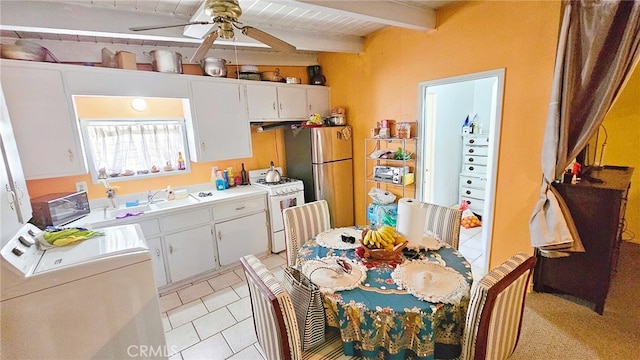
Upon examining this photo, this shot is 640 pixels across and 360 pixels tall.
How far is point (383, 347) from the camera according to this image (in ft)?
4.29

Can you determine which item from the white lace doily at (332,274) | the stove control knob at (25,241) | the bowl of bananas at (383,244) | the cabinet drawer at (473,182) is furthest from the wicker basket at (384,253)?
the cabinet drawer at (473,182)

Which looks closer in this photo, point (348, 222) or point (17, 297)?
point (17, 297)

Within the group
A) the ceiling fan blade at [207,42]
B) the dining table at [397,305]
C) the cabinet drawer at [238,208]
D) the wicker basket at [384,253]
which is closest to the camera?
the dining table at [397,305]

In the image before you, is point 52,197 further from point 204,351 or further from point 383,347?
point 383,347

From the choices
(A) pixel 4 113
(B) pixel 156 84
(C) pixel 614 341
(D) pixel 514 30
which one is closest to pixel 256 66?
(B) pixel 156 84

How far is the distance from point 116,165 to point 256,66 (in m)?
1.98

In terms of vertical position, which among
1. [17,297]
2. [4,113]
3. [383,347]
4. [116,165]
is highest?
[4,113]

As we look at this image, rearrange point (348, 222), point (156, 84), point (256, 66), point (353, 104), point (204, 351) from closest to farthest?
point (204, 351) → point (156, 84) → point (256, 66) → point (353, 104) → point (348, 222)

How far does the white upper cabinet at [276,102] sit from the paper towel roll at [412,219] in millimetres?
2214

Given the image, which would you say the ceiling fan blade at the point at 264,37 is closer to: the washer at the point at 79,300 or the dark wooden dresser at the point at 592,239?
the washer at the point at 79,300

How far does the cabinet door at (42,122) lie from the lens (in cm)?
204

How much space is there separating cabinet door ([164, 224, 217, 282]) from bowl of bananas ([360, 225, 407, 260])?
184 cm

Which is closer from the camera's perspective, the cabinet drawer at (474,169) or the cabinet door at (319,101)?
the cabinet door at (319,101)

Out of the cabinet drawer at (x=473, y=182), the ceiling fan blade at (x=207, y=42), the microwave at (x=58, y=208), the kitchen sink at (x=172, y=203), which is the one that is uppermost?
the ceiling fan blade at (x=207, y=42)
